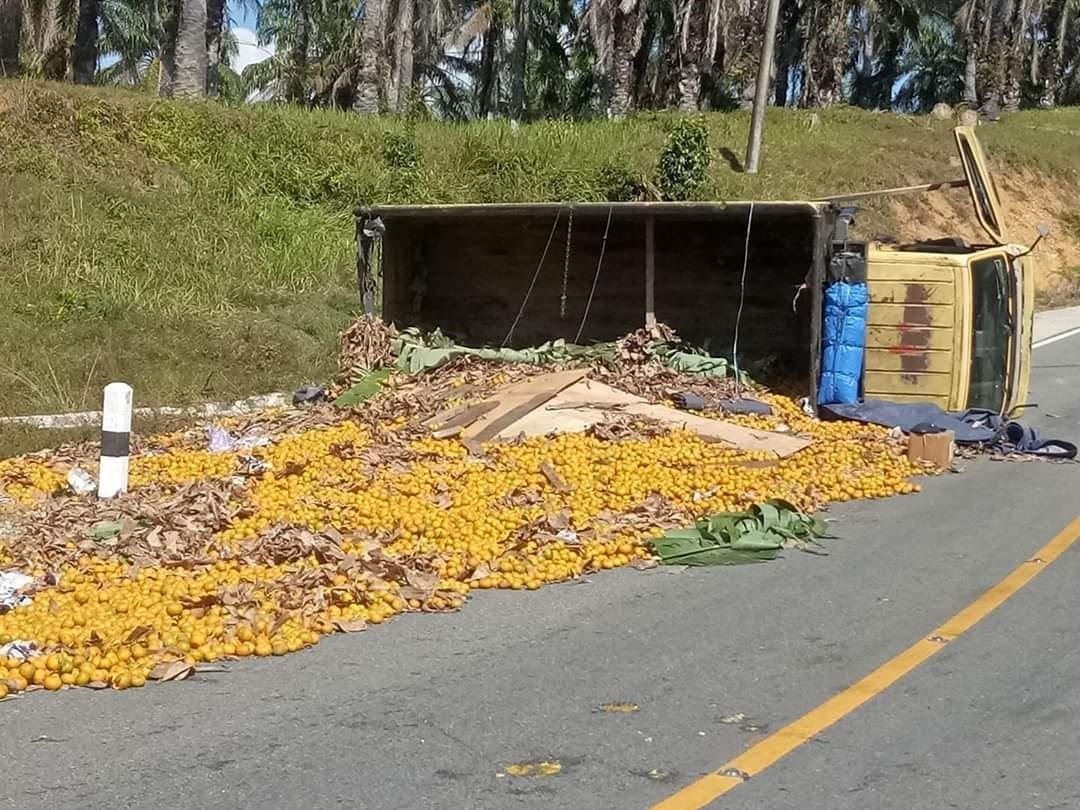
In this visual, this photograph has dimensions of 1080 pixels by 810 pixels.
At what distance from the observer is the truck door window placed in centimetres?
1238

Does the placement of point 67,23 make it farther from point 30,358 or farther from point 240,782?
point 240,782

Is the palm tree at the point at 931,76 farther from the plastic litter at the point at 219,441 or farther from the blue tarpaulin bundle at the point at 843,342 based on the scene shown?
the plastic litter at the point at 219,441

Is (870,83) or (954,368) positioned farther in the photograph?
(870,83)

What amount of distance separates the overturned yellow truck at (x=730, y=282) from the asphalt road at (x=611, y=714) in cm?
546

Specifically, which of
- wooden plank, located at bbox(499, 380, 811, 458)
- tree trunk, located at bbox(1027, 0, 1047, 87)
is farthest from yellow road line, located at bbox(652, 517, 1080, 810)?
tree trunk, located at bbox(1027, 0, 1047, 87)

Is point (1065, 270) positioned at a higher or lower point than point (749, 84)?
lower

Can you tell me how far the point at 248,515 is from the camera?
25.9 feet

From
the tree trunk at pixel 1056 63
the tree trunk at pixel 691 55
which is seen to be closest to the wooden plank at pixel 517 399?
the tree trunk at pixel 691 55

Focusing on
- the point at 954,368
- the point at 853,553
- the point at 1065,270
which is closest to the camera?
the point at 853,553

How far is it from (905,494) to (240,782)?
6375mm

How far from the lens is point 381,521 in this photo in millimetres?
7777

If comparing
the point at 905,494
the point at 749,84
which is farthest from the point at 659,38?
the point at 905,494

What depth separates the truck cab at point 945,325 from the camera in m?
12.2

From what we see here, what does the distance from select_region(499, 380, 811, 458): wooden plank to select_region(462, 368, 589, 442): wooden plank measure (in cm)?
7
